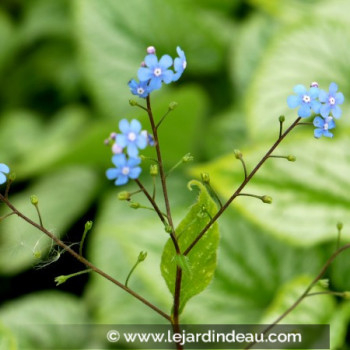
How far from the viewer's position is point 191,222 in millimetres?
567

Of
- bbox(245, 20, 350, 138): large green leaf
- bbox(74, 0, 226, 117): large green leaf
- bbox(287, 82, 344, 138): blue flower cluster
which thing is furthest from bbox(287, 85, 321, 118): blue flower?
bbox(74, 0, 226, 117): large green leaf

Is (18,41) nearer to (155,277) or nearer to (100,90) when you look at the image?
(100,90)

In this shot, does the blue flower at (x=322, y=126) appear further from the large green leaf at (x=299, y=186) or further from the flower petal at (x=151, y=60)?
the large green leaf at (x=299, y=186)

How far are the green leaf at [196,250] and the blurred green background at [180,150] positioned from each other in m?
0.22

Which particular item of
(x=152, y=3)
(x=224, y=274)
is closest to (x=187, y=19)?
(x=152, y=3)

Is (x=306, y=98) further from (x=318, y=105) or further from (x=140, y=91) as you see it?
(x=140, y=91)

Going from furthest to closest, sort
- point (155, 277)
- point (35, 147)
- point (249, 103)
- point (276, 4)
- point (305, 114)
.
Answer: point (35, 147) < point (276, 4) < point (249, 103) < point (155, 277) < point (305, 114)

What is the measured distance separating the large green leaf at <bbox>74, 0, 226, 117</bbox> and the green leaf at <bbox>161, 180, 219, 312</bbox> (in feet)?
2.92

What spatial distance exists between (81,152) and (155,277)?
41cm

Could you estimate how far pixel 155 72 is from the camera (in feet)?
1.64

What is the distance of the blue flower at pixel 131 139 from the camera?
0.47 meters

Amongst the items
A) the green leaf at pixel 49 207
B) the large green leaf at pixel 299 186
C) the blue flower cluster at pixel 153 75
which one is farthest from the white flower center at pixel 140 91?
the green leaf at pixel 49 207

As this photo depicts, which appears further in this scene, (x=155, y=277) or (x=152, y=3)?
(x=152, y=3)

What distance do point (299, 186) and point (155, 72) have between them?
0.55 m
